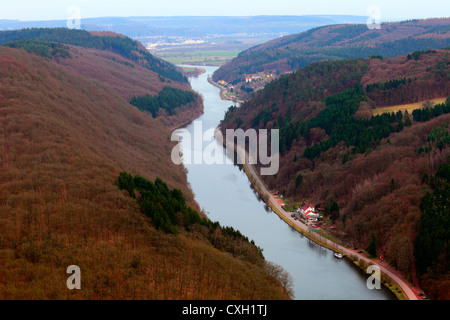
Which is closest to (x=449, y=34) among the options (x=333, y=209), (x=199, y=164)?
(x=199, y=164)

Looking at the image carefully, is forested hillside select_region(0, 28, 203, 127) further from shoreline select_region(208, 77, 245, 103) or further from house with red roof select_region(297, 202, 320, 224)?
house with red roof select_region(297, 202, 320, 224)

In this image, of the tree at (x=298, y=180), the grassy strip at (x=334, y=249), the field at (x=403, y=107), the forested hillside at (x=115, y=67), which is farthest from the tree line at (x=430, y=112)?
the forested hillside at (x=115, y=67)

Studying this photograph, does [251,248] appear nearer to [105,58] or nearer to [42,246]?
[42,246]

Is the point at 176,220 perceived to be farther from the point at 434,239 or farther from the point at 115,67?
the point at 115,67

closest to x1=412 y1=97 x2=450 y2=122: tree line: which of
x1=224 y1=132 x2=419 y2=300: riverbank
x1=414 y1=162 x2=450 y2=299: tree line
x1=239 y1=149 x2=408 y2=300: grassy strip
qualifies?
x1=414 y1=162 x2=450 y2=299: tree line

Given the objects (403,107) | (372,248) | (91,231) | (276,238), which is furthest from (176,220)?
(403,107)

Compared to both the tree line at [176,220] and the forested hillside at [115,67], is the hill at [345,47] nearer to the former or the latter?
the forested hillside at [115,67]

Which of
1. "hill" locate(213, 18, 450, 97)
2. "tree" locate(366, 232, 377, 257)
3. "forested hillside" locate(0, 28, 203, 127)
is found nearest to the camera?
"tree" locate(366, 232, 377, 257)

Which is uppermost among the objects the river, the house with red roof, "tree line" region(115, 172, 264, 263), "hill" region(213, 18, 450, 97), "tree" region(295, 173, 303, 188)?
"hill" region(213, 18, 450, 97)

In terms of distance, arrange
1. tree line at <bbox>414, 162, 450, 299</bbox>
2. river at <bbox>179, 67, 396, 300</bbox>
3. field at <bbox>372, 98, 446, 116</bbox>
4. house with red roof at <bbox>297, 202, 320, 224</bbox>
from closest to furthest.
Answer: tree line at <bbox>414, 162, 450, 299</bbox> → river at <bbox>179, 67, 396, 300</bbox> → house with red roof at <bbox>297, 202, 320, 224</bbox> → field at <bbox>372, 98, 446, 116</bbox>
